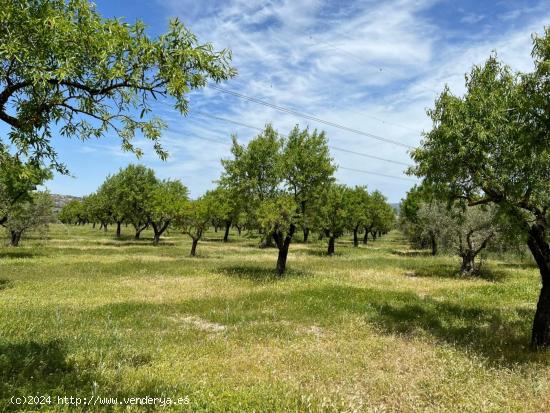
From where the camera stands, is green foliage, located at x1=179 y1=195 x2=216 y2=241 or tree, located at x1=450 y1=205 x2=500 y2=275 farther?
green foliage, located at x1=179 y1=195 x2=216 y2=241

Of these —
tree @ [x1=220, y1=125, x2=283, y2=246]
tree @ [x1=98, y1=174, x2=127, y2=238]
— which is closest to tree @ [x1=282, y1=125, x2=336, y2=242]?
tree @ [x1=220, y1=125, x2=283, y2=246]

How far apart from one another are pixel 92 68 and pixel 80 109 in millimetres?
972

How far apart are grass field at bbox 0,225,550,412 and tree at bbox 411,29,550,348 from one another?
4046 millimetres

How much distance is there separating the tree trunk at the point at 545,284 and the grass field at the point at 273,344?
2.27 ft

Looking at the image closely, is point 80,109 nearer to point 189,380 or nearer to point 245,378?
point 189,380

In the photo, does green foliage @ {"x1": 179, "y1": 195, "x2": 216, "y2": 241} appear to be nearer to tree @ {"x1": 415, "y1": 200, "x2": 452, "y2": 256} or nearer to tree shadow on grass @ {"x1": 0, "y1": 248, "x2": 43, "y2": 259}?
tree shadow on grass @ {"x1": 0, "y1": 248, "x2": 43, "y2": 259}

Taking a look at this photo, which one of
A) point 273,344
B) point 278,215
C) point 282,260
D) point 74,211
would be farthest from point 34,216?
point 74,211

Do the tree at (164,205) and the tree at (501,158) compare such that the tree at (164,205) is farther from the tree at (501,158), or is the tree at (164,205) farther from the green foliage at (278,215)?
the tree at (501,158)

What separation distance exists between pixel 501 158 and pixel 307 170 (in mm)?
17332

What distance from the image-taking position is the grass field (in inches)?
342

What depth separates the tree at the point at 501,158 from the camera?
41.6 feet

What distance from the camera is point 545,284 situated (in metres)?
13.2

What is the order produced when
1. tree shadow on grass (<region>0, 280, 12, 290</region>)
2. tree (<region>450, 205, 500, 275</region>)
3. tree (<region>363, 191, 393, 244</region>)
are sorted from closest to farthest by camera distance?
tree shadow on grass (<region>0, 280, 12, 290</region>) → tree (<region>450, 205, 500, 275</region>) → tree (<region>363, 191, 393, 244</region>)

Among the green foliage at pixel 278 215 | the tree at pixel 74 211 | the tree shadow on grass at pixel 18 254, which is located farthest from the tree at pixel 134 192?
the tree at pixel 74 211
